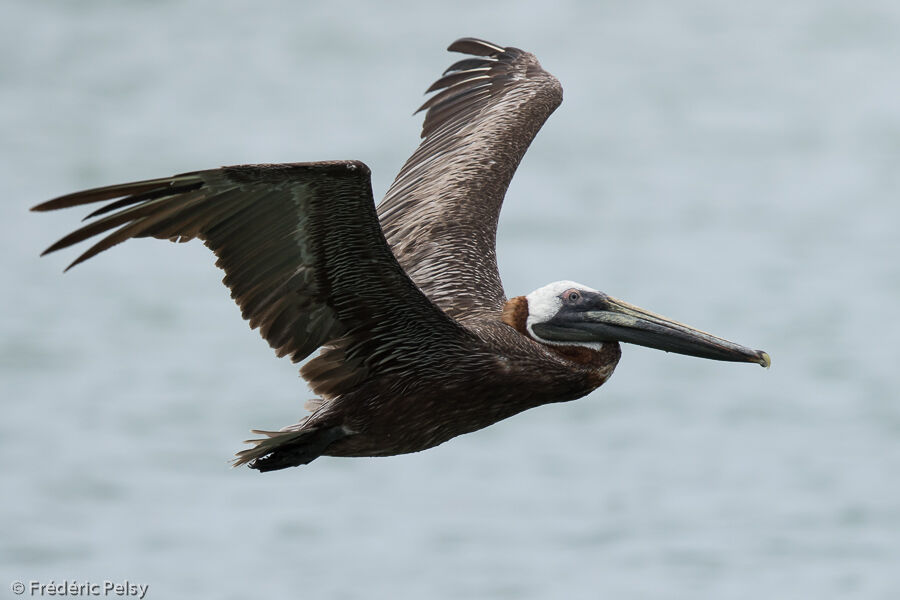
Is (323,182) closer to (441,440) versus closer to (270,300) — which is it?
(270,300)

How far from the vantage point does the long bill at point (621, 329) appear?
960 cm

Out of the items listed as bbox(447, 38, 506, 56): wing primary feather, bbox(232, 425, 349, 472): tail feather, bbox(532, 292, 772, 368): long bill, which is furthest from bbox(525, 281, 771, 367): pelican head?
bbox(447, 38, 506, 56): wing primary feather

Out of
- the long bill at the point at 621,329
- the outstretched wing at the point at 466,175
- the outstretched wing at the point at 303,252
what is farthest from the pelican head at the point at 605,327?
the outstretched wing at the point at 303,252

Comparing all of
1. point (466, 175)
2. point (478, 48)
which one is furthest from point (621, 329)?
point (478, 48)

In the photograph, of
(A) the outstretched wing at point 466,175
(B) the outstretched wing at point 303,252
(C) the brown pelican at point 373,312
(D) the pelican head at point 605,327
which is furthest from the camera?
(A) the outstretched wing at point 466,175

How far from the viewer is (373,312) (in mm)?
9008

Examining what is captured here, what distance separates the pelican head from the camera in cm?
959

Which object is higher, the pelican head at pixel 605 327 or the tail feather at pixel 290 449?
the pelican head at pixel 605 327

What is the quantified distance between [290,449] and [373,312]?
0.86m

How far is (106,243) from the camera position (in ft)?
25.4

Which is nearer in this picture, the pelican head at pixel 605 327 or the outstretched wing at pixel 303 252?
the outstretched wing at pixel 303 252

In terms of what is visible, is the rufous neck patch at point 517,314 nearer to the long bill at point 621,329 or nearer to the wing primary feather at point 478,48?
the long bill at point 621,329

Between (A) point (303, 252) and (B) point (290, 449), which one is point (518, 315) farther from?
(A) point (303, 252)

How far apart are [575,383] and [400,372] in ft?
3.15
